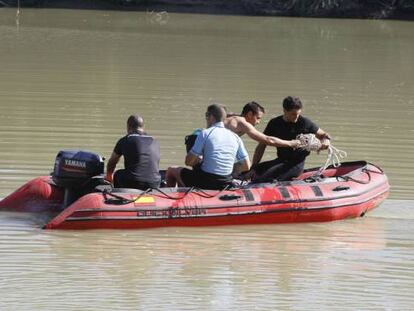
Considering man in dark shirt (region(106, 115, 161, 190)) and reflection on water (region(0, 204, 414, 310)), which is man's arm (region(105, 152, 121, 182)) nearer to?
man in dark shirt (region(106, 115, 161, 190))

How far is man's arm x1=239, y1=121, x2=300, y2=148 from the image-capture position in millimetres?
11102

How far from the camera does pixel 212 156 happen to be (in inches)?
419

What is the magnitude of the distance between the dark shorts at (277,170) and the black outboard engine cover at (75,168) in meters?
1.73

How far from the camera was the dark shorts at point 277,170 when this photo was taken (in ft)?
37.3

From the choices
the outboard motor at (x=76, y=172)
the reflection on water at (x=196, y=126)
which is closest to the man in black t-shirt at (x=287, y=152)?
the reflection on water at (x=196, y=126)

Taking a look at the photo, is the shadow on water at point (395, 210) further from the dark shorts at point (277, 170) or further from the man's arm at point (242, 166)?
the man's arm at point (242, 166)

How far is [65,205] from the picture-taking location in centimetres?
1068

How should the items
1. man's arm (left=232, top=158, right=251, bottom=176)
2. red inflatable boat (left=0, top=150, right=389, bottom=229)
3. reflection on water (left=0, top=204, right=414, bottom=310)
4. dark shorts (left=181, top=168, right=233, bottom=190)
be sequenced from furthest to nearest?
1. man's arm (left=232, top=158, right=251, bottom=176)
2. dark shorts (left=181, top=168, right=233, bottom=190)
3. red inflatable boat (left=0, top=150, right=389, bottom=229)
4. reflection on water (left=0, top=204, right=414, bottom=310)

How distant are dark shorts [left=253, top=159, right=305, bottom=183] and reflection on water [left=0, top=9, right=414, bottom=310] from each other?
751 mm

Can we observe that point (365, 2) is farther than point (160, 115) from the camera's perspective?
Yes

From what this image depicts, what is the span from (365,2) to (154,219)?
Answer: 1001 inches

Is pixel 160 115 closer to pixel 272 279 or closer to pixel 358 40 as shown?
pixel 272 279

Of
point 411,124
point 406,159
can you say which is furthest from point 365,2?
point 406,159

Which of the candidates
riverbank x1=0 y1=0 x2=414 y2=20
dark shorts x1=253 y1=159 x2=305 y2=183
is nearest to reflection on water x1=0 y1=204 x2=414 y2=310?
dark shorts x1=253 y1=159 x2=305 y2=183
